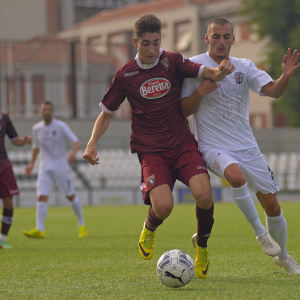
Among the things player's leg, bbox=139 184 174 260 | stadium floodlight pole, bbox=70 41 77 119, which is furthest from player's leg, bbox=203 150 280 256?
stadium floodlight pole, bbox=70 41 77 119

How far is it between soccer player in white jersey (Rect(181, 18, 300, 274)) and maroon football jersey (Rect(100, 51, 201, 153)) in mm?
131

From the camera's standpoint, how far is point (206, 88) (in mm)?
7047

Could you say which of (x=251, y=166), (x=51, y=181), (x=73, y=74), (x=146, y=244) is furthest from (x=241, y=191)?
(x=73, y=74)

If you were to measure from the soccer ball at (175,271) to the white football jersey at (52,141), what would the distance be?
6.91 metres

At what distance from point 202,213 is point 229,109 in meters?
0.99

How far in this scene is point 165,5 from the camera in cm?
5688

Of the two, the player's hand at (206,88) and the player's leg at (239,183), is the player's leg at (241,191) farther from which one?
the player's hand at (206,88)

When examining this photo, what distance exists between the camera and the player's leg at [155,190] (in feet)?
23.0

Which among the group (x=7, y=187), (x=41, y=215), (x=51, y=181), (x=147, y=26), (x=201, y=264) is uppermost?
(x=147, y=26)

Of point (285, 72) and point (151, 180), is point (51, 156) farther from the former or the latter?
point (285, 72)

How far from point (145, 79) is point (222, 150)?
0.95m

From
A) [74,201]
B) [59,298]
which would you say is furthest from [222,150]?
[74,201]

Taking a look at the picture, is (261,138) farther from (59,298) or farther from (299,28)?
(59,298)

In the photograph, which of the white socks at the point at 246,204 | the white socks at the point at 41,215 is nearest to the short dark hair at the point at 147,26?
the white socks at the point at 246,204
